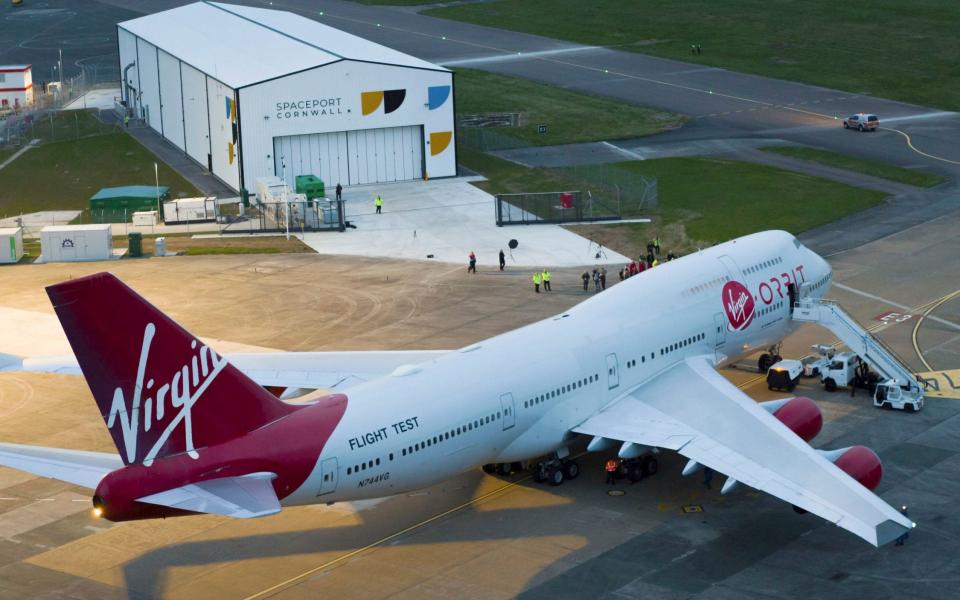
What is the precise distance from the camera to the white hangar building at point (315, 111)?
108875 mm

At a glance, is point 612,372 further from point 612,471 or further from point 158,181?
point 158,181

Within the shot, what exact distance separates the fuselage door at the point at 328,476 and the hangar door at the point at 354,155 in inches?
2688

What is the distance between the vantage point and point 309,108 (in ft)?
360

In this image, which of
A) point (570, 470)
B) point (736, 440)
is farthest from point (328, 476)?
point (736, 440)

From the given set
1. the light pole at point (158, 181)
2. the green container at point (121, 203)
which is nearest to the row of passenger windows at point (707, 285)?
the light pole at point (158, 181)

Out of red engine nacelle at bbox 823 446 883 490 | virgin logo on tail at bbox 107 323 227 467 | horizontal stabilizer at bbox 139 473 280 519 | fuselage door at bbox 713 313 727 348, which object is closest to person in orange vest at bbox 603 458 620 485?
red engine nacelle at bbox 823 446 883 490

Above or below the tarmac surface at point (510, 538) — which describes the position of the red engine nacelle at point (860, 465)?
above

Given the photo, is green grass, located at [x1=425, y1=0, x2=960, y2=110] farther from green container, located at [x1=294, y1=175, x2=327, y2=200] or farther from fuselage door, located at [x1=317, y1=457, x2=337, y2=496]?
fuselage door, located at [x1=317, y1=457, x2=337, y2=496]

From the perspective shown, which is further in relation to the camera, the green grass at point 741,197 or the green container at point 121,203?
the green container at point 121,203

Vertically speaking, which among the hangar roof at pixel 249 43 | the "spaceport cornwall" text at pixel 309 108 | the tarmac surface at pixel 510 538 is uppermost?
the hangar roof at pixel 249 43

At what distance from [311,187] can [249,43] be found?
22192 millimetres

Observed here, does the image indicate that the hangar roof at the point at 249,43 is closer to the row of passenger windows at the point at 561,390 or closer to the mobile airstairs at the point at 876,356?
the mobile airstairs at the point at 876,356

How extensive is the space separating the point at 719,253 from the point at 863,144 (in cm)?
6252

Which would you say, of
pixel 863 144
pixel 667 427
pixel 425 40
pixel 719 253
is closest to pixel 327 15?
pixel 425 40
